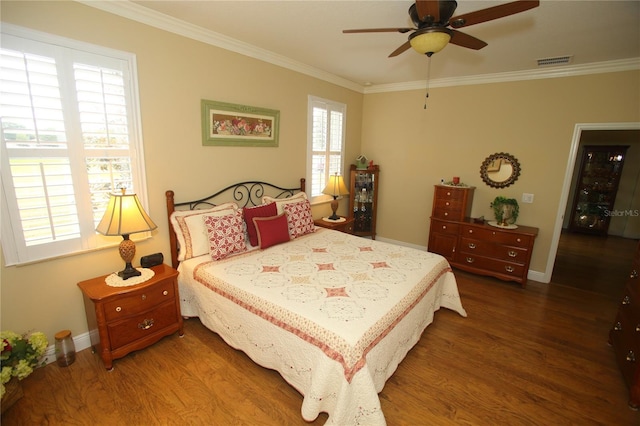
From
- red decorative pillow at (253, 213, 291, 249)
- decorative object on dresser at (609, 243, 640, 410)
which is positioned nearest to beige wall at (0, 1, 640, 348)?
red decorative pillow at (253, 213, 291, 249)

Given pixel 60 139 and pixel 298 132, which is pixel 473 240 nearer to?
pixel 298 132

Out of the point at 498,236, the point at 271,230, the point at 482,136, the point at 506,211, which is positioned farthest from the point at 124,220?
the point at 482,136

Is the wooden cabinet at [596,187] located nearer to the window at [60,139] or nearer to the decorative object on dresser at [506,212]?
the decorative object on dresser at [506,212]

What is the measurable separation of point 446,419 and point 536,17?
3.03 meters

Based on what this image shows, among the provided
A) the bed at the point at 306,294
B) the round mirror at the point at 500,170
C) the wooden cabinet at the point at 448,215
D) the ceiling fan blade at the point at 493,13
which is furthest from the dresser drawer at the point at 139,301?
the round mirror at the point at 500,170

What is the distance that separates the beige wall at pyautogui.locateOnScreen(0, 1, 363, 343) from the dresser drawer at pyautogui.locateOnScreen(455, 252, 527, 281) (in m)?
2.75

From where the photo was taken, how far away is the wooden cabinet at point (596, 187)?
6.21 metres

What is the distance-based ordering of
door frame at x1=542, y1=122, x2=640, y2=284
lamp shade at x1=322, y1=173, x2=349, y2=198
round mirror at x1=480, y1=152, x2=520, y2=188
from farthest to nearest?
lamp shade at x1=322, y1=173, x2=349, y2=198, round mirror at x1=480, y1=152, x2=520, y2=188, door frame at x1=542, y1=122, x2=640, y2=284

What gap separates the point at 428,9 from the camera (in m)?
1.75

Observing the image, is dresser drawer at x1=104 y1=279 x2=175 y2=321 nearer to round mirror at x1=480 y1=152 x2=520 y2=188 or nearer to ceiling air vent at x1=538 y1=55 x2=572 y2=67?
round mirror at x1=480 y1=152 x2=520 y2=188

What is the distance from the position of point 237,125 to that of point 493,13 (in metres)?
2.49

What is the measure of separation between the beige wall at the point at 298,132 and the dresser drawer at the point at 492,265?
49 centimetres

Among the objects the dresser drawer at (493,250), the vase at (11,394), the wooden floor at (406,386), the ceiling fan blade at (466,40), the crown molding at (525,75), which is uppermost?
the crown molding at (525,75)

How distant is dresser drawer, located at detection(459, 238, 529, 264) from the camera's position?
376 centimetres
